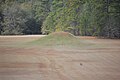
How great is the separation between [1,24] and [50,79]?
23070mm

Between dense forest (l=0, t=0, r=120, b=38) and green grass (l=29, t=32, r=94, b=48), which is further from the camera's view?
dense forest (l=0, t=0, r=120, b=38)

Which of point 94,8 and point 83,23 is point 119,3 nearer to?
point 94,8

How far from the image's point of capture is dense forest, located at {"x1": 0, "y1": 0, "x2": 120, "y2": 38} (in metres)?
20.2

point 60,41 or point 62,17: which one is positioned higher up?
point 62,17

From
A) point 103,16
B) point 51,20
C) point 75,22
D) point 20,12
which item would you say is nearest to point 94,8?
point 103,16

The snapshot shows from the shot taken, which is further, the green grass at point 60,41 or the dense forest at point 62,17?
the dense forest at point 62,17

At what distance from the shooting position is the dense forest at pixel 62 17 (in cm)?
2025

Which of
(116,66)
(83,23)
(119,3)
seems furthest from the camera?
(83,23)

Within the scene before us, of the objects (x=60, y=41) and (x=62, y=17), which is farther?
(x=62, y=17)

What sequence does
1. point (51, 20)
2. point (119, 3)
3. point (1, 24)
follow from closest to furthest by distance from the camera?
1. point (119, 3)
2. point (51, 20)
3. point (1, 24)

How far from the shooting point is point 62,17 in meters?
23.6

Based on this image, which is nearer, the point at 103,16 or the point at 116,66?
the point at 116,66

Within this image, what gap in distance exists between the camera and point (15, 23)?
2767 centimetres

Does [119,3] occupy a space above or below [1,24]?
above
